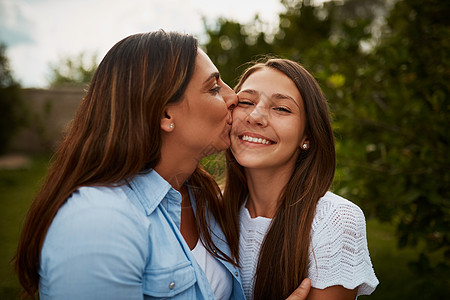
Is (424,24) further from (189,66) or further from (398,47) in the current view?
(189,66)

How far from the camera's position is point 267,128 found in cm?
233

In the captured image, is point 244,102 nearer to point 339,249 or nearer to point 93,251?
point 339,249

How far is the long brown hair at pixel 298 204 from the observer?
223 cm

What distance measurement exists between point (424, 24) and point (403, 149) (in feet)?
3.33

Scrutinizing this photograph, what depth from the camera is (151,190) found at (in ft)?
6.30

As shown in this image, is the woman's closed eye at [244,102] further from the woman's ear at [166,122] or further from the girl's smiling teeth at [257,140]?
the woman's ear at [166,122]

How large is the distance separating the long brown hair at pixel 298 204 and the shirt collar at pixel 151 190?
0.68 m

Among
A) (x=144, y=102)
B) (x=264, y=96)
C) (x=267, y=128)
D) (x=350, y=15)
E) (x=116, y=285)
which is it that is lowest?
(x=350, y=15)

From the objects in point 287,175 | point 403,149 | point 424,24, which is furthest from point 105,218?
point 424,24

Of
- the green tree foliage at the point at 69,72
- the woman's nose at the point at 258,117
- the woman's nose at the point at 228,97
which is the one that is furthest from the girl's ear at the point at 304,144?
the green tree foliage at the point at 69,72

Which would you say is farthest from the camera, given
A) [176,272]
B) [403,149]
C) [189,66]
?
[403,149]

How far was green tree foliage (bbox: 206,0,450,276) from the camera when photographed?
2910mm

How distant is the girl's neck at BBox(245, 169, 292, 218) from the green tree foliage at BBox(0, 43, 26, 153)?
37.9ft

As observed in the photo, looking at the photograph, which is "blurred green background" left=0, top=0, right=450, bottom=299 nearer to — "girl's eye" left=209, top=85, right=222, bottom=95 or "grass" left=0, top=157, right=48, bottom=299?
"grass" left=0, top=157, right=48, bottom=299
